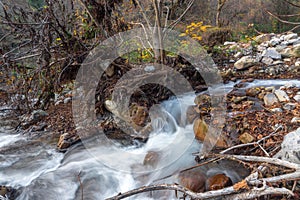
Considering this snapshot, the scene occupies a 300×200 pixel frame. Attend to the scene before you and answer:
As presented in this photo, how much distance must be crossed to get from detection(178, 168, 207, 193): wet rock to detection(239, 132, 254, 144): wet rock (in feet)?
2.02

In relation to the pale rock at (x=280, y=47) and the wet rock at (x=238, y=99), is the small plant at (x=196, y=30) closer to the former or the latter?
the pale rock at (x=280, y=47)

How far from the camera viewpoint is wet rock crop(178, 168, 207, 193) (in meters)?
2.08

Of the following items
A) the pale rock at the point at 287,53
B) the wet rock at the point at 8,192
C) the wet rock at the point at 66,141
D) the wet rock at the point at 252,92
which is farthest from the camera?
the pale rock at the point at 287,53

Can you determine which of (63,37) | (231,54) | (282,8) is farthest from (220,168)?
(282,8)

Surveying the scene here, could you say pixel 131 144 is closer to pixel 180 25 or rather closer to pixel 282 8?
pixel 180 25

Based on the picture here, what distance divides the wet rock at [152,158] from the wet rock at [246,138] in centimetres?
101

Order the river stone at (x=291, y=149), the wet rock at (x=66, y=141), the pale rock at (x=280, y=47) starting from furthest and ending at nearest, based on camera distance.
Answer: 1. the pale rock at (x=280, y=47)
2. the wet rock at (x=66, y=141)
3. the river stone at (x=291, y=149)

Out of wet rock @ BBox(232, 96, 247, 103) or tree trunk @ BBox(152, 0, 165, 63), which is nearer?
wet rock @ BBox(232, 96, 247, 103)

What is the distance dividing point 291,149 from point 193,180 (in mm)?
893

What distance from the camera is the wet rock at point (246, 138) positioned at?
7.85 feet

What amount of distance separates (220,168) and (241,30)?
9.07m

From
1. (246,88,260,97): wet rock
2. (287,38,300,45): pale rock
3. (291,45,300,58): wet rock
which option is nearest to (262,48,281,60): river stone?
(291,45,300,58): wet rock

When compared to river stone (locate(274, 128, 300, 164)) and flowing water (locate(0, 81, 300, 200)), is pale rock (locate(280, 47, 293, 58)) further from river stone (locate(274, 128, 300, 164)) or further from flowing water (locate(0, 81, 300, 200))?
river stone (locate(274, 128, 300, 164))

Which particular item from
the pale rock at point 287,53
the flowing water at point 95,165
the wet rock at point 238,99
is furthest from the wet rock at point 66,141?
the pale rock at point 287,53
